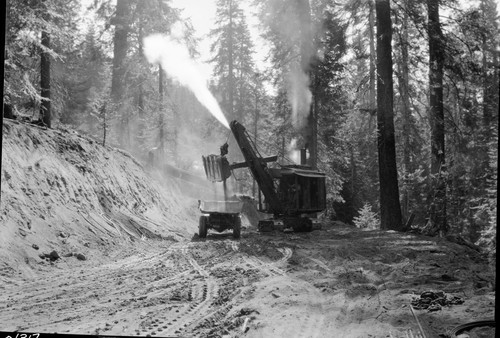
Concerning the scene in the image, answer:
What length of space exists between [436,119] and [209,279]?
11177mm

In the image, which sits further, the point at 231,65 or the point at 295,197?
the point at 231,65

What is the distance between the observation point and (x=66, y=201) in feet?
43.6

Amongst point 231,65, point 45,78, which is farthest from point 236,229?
point 231,65

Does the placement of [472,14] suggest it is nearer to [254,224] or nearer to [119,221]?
[119,221]

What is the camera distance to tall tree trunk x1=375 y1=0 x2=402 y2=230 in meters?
14.8

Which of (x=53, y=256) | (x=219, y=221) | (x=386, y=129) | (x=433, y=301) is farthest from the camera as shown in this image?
(x=219, y=221)

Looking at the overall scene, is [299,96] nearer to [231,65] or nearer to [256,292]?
[231,65]

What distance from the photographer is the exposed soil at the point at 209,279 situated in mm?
5461

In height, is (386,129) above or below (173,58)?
below

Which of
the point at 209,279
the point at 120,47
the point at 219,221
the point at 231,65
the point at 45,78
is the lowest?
the point at 209,279

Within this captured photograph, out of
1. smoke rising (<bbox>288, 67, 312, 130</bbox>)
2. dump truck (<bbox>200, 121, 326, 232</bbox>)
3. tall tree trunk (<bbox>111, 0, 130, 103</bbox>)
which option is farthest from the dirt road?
tall tree trunk (<bbox>111, 0, 130, 103</bbox>)

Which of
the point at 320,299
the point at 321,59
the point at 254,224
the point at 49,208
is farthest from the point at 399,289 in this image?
the point at 254,224

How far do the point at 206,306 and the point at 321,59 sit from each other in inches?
726

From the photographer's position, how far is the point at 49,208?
1220 cm
